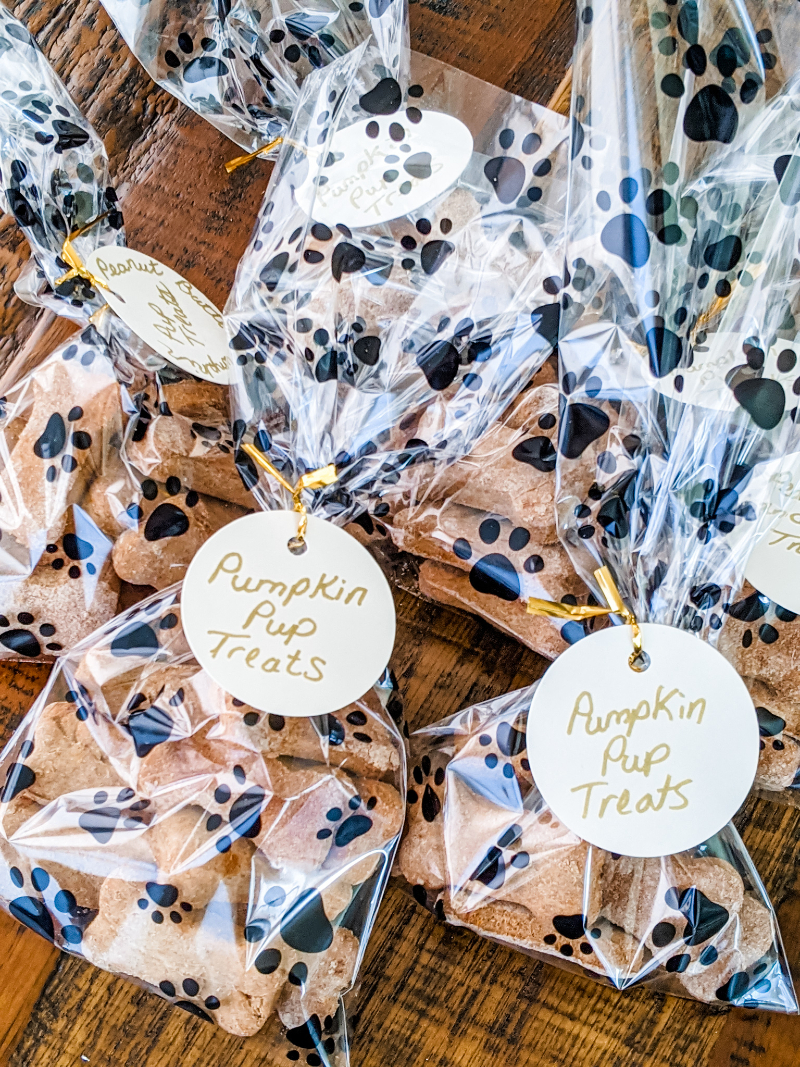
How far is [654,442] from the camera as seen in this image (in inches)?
33.2

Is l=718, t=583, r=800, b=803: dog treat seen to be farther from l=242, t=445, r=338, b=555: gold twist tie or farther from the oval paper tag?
the oval paper tag

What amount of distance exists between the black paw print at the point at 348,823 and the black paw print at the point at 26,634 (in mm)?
357

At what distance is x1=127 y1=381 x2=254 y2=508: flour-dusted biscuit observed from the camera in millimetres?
935

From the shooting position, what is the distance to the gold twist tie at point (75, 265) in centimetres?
94

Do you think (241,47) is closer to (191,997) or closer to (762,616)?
(762,616)

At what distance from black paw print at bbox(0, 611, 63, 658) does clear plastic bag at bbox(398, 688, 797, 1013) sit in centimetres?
44

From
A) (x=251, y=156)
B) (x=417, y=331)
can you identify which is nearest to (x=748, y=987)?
(x=417, y=331)

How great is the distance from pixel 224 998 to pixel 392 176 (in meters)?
0.87

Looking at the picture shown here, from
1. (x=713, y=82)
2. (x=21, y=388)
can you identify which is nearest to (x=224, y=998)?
(x=21, y=388)

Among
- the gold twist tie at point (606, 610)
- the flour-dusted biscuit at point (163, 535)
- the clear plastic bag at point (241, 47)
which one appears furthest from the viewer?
the clear plastic bag at point (241, 47)

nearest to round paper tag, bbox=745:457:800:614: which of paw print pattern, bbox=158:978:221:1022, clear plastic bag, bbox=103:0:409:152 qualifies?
paw print pattern, bbox=158:978:221:1022

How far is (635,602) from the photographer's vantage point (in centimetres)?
84

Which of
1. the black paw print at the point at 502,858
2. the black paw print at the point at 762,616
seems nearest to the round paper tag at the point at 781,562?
the black paw print at the point at 762,616

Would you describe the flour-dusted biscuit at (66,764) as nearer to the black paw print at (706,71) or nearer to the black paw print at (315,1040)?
the black paw print at (315,1040)
